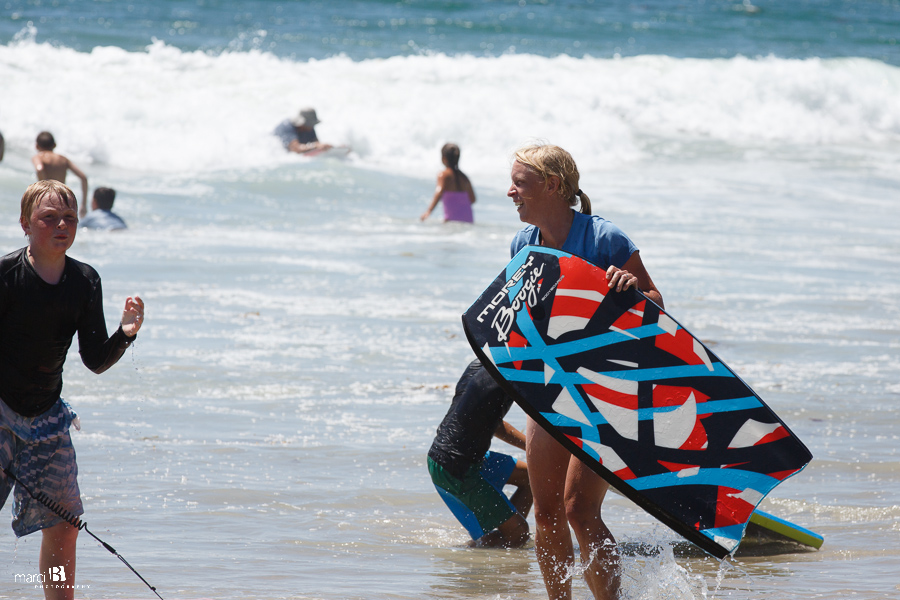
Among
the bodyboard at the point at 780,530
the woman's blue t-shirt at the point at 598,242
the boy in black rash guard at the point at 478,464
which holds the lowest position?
the bodyboard at the point at 780,530

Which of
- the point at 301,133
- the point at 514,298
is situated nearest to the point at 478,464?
the point at 514,298

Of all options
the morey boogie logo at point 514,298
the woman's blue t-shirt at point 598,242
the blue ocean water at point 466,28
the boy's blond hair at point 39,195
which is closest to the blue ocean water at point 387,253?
the blue ocean water at point 466,28

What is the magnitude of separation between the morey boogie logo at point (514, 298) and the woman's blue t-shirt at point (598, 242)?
14 cm

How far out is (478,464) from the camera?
4301mm

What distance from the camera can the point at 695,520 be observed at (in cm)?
328

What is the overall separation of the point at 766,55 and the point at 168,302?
25.2 metres

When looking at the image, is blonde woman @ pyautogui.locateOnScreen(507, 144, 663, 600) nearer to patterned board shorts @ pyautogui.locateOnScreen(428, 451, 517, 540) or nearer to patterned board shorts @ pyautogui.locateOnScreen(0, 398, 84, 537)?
patterned board shorts @ pyautogui.locateOnScreen(428, 451, 517, 540)

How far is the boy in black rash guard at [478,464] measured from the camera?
4.21 m

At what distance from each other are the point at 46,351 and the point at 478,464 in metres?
1.87

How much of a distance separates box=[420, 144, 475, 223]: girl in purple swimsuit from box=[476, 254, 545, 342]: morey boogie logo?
9.48m

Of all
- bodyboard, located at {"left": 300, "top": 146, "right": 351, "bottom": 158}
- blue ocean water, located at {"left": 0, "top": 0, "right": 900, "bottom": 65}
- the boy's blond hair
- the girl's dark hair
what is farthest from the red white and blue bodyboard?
blue ocean water, located at {"left": 0, "top": 0, "right": 900, "bottom": 65}

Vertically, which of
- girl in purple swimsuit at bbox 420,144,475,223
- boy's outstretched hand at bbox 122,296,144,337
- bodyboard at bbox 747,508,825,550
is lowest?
bodyboard at bbox 747,508,825,550

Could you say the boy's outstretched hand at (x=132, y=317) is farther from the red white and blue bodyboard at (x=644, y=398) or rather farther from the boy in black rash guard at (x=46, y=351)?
the red white and blue bodyboard at (x=644, y=398)

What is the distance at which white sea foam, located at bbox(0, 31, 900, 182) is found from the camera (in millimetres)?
18078
